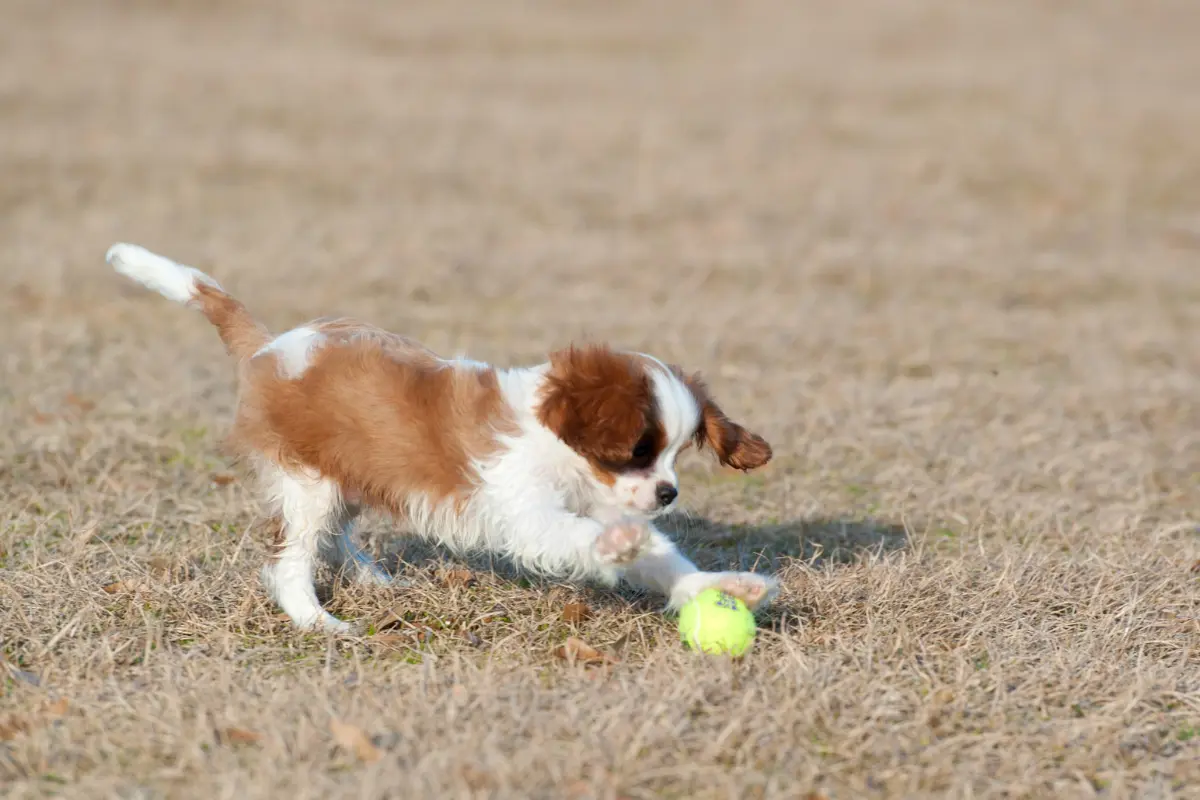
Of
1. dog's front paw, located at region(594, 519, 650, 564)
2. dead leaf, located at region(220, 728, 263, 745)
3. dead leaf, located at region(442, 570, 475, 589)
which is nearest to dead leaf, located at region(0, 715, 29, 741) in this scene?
dead leaf, located at region(220, 728, 263, 745)

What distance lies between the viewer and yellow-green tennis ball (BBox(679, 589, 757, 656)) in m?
4.04

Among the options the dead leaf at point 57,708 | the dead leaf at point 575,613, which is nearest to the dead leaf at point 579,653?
the dead leaf at point 575,613

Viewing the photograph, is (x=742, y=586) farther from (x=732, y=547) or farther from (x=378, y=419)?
(x=732, y=547)

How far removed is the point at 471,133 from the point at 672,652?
1244 cm

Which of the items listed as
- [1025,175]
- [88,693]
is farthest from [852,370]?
[1025,175]

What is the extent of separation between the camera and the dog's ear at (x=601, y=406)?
3.92 meters

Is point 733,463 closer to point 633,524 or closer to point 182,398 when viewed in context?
point 633,524

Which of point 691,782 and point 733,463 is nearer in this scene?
point 691,782

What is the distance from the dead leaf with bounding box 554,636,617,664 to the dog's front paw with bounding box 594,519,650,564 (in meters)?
0.46

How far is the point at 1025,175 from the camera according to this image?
47.7 ft

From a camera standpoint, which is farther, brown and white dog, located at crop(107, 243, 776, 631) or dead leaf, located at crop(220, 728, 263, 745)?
brown and white dog, located at crop(107, 243, 776, 631)

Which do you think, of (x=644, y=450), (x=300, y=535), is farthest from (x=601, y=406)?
(x=300, y=535)

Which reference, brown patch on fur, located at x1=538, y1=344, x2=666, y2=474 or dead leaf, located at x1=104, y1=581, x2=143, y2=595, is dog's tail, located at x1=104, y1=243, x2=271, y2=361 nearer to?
dead leaf, located at x1=104, y1=581, x2=143, y2=595

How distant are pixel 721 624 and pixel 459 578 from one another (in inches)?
44.5
